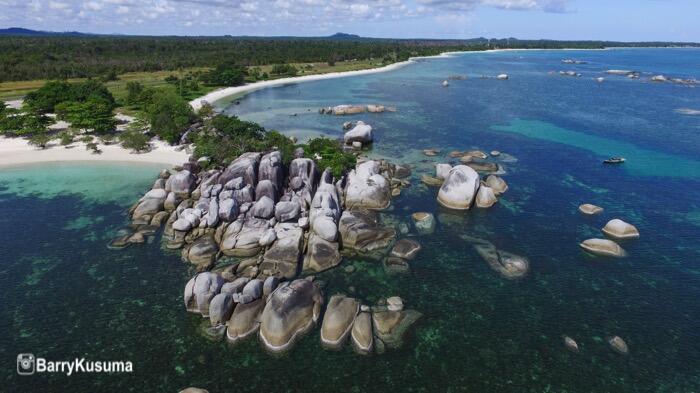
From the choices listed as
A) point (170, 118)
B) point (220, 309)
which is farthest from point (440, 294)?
point (170, 118)

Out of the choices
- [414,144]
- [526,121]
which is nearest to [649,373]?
[414,144]

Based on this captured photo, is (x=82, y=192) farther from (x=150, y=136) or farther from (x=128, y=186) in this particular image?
(x=150, y=136)

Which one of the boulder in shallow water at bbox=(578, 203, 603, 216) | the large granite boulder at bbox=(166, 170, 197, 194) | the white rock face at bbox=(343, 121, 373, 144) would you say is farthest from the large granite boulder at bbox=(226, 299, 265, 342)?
the white rock face at bbox=(343, 121, 373, 144)

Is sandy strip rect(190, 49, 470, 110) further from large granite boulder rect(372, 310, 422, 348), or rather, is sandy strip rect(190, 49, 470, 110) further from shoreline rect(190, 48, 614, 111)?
large granite boulder rect(372, 310, 422, 348)

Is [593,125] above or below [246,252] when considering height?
above

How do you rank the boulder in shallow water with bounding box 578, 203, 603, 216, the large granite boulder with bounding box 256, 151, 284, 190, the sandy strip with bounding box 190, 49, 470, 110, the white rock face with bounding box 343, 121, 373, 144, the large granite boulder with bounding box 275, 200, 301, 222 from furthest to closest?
the sandy strip with bounding box 190, 49, 470, 110 < the white rock face with bounding box 343, 121, 373, 144 < the boulder in shallow water with bounding box 578, 203, 603, 216 < the large granite boulder with bounding box 256, 151, 284, 190 < the large granite boulder with bounding box 275, 200, 301, 222
